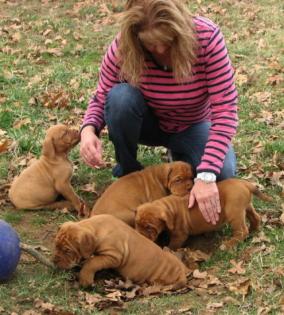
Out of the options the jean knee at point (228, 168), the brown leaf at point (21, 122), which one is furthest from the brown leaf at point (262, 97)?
the brown leaf at point (21, 122)

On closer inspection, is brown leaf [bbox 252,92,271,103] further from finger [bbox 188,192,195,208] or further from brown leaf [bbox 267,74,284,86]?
finger [bbox 188,192,195,208]

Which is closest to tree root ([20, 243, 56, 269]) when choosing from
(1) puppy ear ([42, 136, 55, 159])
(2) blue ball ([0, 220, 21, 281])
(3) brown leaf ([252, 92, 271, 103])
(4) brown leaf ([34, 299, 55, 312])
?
(2) blue ball ([0, 220, 21, 281])

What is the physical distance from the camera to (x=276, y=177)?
20.3 feet

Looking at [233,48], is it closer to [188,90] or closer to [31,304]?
[188,90]

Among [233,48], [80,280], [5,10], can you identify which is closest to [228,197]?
[80,280]

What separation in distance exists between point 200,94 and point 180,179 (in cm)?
72

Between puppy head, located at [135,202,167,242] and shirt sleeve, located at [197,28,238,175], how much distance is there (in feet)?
1.86

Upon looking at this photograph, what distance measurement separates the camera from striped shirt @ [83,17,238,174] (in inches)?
194

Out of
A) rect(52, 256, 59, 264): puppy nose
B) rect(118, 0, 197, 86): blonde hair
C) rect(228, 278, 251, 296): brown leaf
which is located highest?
rect(118, 0, 197, 86): blonde hair

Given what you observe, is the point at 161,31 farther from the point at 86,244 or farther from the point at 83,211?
the point at 83,211

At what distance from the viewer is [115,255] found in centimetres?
463

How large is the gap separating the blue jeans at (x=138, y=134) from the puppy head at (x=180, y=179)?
0.96 feet

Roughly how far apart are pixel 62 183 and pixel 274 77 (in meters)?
4.16

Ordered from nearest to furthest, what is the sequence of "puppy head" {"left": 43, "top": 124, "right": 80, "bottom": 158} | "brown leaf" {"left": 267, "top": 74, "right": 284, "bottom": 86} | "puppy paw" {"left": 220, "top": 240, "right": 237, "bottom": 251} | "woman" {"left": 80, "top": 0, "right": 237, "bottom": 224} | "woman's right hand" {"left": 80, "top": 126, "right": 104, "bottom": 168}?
1. "woman" {"left": 80, "top": 0, "right": 237, "bottom": 224}
2. "puppy paw" {"left": 220, "top": 240, "right": 237, "bottom": 251}
3. "woman's right hand" {"left": 80, "top": 126, "right": 104, "bottom": 168}
4. "puppy head" {"left": 43, "top": 124, "right": 80, "bottom": 158}
5. "brown leaf" {"left": 267, "top": 74, "right": 284, "bottom": 86}
